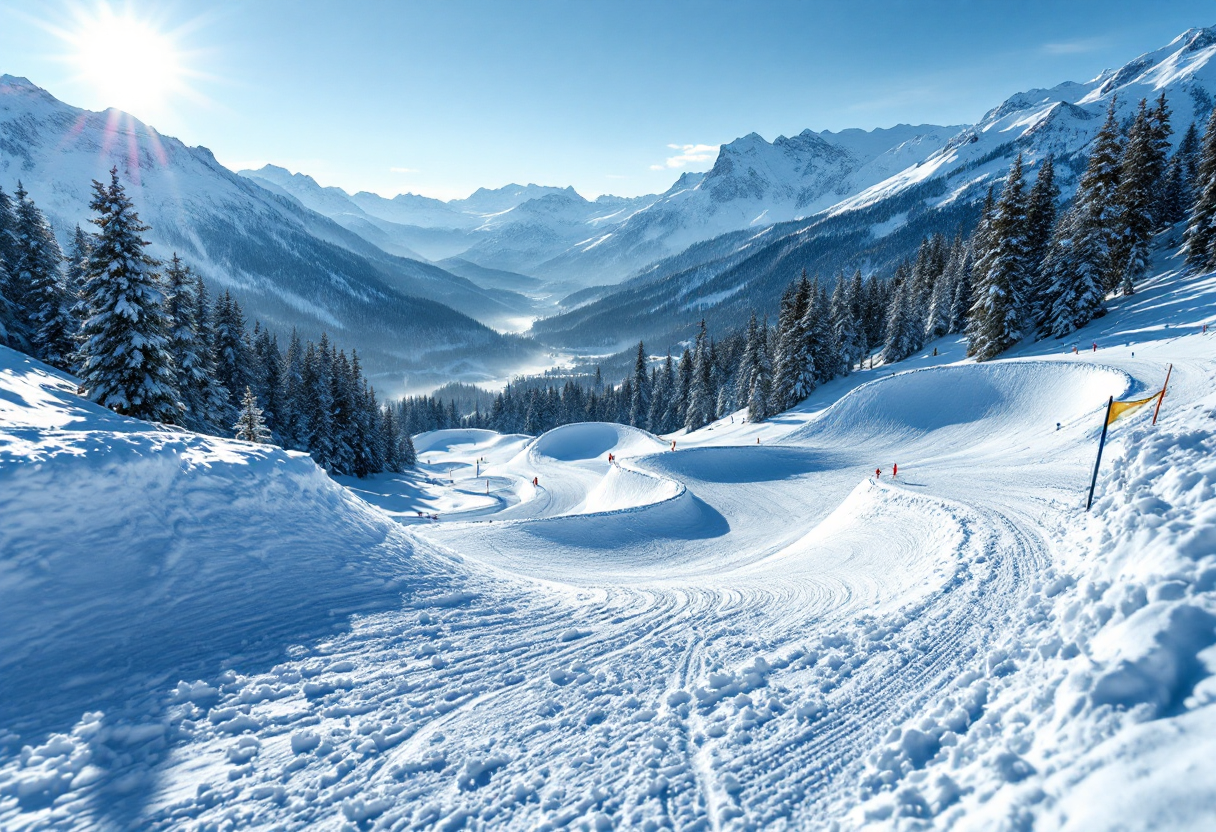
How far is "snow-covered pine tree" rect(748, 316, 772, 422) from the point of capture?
4659 centimetres

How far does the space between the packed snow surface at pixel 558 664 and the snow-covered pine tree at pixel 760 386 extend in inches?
1375

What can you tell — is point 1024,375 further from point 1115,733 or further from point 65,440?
point 65,440

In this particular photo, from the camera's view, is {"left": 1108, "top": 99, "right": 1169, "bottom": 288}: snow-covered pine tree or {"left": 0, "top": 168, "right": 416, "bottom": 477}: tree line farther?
{"left": 1108, "top": 99, "right": 1169, "bottom": 288}: snow-covered pine tree

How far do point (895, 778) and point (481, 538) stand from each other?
Answer: 1403cm

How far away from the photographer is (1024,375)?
27.1 metres

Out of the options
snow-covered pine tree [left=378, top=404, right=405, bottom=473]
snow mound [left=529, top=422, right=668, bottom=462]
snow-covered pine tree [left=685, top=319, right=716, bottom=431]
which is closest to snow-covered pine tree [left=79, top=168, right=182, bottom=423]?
snow-covered pine tree [left=378, top=404, right=405, bottom=473]

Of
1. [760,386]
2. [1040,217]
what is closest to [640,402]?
[760,386]

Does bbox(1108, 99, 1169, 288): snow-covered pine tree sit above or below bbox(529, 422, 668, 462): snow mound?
above

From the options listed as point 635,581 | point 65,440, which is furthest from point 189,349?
point 635,581

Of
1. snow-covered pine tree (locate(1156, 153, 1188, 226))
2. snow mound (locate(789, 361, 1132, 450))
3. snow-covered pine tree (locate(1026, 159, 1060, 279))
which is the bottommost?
snow mound (locate(789, 361, 1132, 450))

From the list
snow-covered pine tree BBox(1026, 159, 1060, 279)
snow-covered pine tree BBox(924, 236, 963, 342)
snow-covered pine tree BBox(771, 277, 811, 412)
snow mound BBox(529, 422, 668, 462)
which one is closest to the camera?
snow-covered pine tree BBox(1026, 159, 1060, 279)

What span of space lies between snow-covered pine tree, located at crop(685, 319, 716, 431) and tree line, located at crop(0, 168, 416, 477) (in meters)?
35.5

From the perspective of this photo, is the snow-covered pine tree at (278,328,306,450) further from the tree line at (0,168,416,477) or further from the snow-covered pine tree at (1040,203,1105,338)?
the snow-covered pine tree at (1040,203,1105,338)

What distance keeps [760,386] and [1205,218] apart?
3061cm
